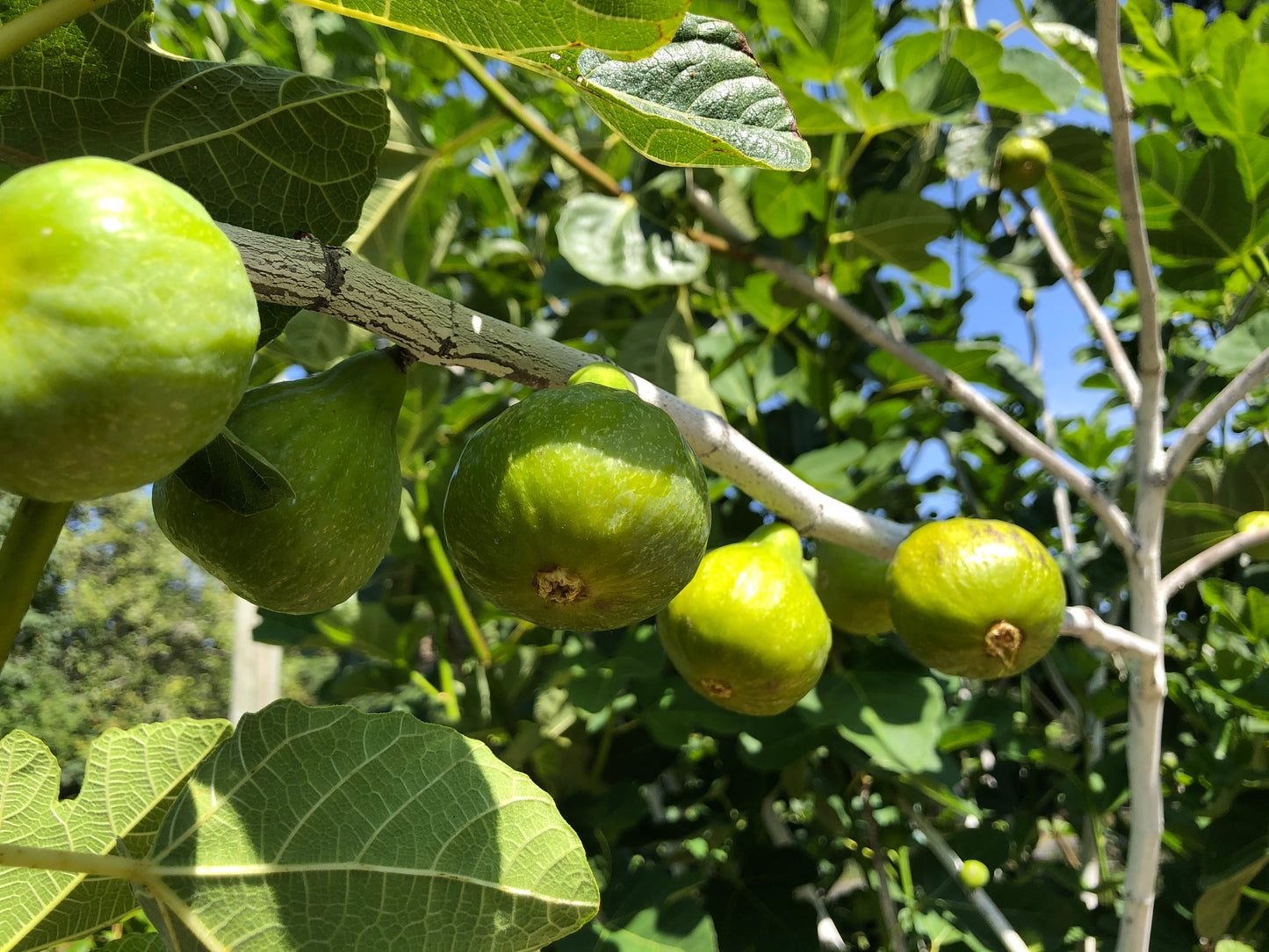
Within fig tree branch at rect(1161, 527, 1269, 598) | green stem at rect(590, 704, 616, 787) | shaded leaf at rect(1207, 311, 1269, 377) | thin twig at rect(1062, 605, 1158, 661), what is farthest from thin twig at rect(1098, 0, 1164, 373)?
green stem at rect(590, 704, 616, 787)

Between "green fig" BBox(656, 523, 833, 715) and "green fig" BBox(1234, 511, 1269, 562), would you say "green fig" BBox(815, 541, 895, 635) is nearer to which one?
"green fig" BBox(656, 523, 833, 715)

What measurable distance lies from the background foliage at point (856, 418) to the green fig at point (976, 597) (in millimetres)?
471

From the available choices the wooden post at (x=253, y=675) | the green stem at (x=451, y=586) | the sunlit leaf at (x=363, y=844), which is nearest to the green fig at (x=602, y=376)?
the sunlit leaf at (x=363, y=844)

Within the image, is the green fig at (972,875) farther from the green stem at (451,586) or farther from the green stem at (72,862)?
the green stem at (72,862)

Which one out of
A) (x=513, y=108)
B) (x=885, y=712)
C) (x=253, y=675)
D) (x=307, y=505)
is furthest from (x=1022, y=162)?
(x=253, y=675)

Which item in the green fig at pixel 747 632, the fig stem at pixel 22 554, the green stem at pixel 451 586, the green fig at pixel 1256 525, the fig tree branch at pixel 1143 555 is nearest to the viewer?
the fig stem at pixel 22 554

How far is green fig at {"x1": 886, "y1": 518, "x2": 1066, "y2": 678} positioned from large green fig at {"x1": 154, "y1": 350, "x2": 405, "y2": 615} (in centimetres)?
68

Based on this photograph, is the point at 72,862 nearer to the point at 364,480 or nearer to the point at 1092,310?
the point at 364,480

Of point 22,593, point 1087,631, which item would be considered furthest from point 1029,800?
point 22,593

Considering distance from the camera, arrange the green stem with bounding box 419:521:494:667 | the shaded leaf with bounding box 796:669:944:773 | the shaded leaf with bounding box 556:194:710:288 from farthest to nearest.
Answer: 1. the green stem with bounding box 419:521:494:667
2. the shaded leaf with bounding box 556:194:710:288
3. the shaded leaf with bounding box 796:669:944:773

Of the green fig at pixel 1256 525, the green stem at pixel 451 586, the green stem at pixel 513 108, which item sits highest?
the green stem at pixel 513 108

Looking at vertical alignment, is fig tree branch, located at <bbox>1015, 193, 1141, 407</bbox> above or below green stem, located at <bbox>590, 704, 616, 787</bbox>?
above

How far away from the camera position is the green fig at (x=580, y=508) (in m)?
0.67

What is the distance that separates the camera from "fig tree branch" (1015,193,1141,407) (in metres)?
1.74
